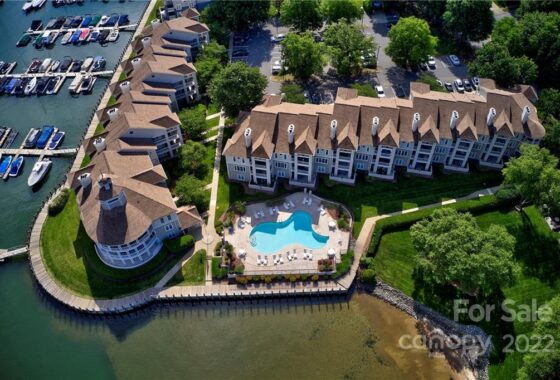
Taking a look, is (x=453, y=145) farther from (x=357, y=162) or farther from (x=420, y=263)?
(x=420, y=263)

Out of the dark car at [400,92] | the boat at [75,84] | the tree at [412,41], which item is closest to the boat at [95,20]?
the boat at [75,84]

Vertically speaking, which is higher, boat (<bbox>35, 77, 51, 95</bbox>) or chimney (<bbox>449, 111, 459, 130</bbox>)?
chimney (<bbox>449, 111, 459, 130</bbox>)

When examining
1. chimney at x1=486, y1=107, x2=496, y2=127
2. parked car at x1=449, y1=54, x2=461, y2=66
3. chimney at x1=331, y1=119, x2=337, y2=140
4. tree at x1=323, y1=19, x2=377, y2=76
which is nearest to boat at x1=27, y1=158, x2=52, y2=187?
chimney at x1=331, y1=119, x2=337, y2=140

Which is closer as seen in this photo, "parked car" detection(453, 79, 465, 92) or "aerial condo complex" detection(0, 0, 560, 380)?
"aerial condo complex" detection(0, 0, 560, 380)

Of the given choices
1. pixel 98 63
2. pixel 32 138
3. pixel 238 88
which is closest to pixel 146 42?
pixel 98 63

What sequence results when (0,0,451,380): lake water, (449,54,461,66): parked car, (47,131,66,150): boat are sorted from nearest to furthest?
(0,0,451,380): lake water < (47,131,66,150): boat < (449,54,461,66): parked car

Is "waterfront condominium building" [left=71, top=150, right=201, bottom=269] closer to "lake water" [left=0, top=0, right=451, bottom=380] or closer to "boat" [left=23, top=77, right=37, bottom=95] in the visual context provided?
"lake water" [left=0, top=0, right=451, bottom=380]

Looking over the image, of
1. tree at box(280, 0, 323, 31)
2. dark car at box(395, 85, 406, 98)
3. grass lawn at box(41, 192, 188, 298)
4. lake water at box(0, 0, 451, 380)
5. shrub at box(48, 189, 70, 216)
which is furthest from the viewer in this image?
tree at box(280, 0, 323, 31)

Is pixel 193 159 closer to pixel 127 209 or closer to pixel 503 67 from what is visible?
pixel 127 209

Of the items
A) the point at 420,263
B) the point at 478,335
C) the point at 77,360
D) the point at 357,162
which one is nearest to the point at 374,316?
the point at 420,263
